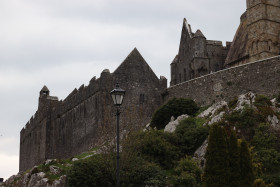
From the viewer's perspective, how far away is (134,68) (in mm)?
47438

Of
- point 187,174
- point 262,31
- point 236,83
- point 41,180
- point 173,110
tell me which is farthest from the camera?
point 262,31

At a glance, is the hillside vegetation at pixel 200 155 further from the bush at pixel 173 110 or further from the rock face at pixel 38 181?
the bush at pixel 173 110

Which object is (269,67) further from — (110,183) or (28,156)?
(28,156)

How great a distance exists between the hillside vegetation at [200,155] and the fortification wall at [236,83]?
1752mm

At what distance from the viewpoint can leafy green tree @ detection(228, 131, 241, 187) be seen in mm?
23406

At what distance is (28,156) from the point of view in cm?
7162

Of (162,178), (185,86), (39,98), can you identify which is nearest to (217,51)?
(185,86)

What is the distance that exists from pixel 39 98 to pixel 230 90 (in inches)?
1198

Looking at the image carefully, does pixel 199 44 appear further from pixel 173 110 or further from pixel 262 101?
pixel 262 101

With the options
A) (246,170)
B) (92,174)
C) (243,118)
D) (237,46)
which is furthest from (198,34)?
(246,170)

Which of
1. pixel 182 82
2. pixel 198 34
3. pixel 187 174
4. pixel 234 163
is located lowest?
pixel 187 174

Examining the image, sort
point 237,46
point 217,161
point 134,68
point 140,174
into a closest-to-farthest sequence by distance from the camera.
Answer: point 217,161 < point 140,174 < point 134,68 < point 237,46

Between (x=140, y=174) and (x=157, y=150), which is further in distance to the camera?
(x=157, y=150)

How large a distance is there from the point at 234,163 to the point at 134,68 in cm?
2484
